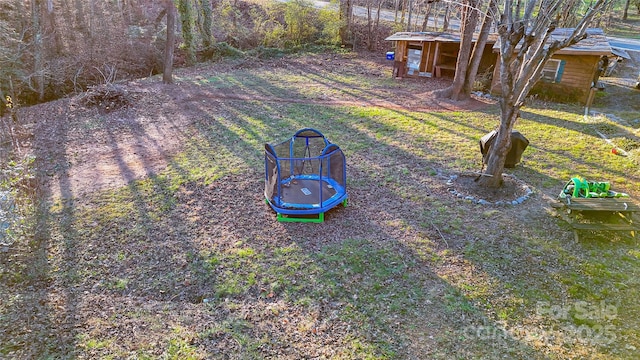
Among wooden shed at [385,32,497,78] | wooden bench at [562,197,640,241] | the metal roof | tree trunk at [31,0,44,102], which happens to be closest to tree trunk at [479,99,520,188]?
wooden bench at [562,197,640,241]

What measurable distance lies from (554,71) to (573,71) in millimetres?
603

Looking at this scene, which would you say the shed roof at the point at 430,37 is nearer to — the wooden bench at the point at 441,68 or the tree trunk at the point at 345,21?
the wooden bench at the point at 441,68

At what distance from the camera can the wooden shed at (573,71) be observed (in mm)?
13461

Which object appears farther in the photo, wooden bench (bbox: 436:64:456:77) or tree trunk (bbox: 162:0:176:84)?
Result: wooden bench (bbox: 436:64:456:77)

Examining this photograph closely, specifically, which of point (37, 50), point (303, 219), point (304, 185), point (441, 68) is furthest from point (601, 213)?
point (37, 50)

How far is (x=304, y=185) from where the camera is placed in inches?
307

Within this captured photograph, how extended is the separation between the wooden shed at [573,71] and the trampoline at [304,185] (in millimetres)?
9575

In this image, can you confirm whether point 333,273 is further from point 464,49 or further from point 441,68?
point 441,68

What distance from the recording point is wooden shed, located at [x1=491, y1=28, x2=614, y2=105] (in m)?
13.5

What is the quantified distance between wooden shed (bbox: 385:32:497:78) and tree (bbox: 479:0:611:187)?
35.1 ft

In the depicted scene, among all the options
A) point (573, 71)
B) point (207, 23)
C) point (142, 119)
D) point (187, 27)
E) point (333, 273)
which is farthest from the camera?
point (207, 23)

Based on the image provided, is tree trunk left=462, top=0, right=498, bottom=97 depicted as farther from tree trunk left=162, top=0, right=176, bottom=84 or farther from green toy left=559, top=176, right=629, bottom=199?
tree trunk left=162, top=0, right=176, bottom=84

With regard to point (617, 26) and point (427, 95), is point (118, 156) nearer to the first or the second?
point (427, 95)

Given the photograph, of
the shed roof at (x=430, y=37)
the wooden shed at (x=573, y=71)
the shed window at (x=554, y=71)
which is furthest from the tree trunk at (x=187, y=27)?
the shed window at (x=554, y=71)
